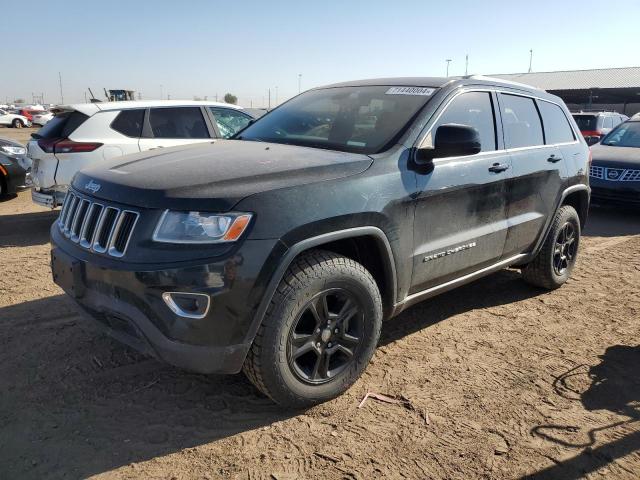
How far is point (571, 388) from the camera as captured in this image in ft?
10.8

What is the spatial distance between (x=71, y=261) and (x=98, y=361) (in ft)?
3.04

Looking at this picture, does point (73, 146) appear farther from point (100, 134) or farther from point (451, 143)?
point (451, 143)

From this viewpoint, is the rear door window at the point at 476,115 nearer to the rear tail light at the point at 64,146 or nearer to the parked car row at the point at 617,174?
the rear tail light at the point at 64,146

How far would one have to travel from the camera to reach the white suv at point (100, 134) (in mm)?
6562

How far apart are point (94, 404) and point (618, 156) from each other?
909 centimetres

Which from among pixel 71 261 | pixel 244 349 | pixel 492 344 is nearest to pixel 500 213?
pixel 492 344

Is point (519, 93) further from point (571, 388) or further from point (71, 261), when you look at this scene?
point (71, 261)

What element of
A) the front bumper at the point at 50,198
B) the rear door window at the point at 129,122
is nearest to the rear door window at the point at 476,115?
the rear door window at the point at 129,122

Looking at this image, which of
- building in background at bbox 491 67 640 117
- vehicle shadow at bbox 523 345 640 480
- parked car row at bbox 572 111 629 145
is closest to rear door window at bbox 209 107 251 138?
vehicle shadow at bbox 523 345 640 480

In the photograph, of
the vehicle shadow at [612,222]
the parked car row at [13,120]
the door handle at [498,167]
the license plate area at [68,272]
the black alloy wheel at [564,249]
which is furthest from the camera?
the parked car row at [13,120]

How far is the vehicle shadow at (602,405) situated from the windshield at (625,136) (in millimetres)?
7322

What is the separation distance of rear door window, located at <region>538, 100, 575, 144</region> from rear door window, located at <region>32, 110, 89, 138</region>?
17.6 feet

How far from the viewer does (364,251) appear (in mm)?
3168

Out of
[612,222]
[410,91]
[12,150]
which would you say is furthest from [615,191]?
[12,150]
